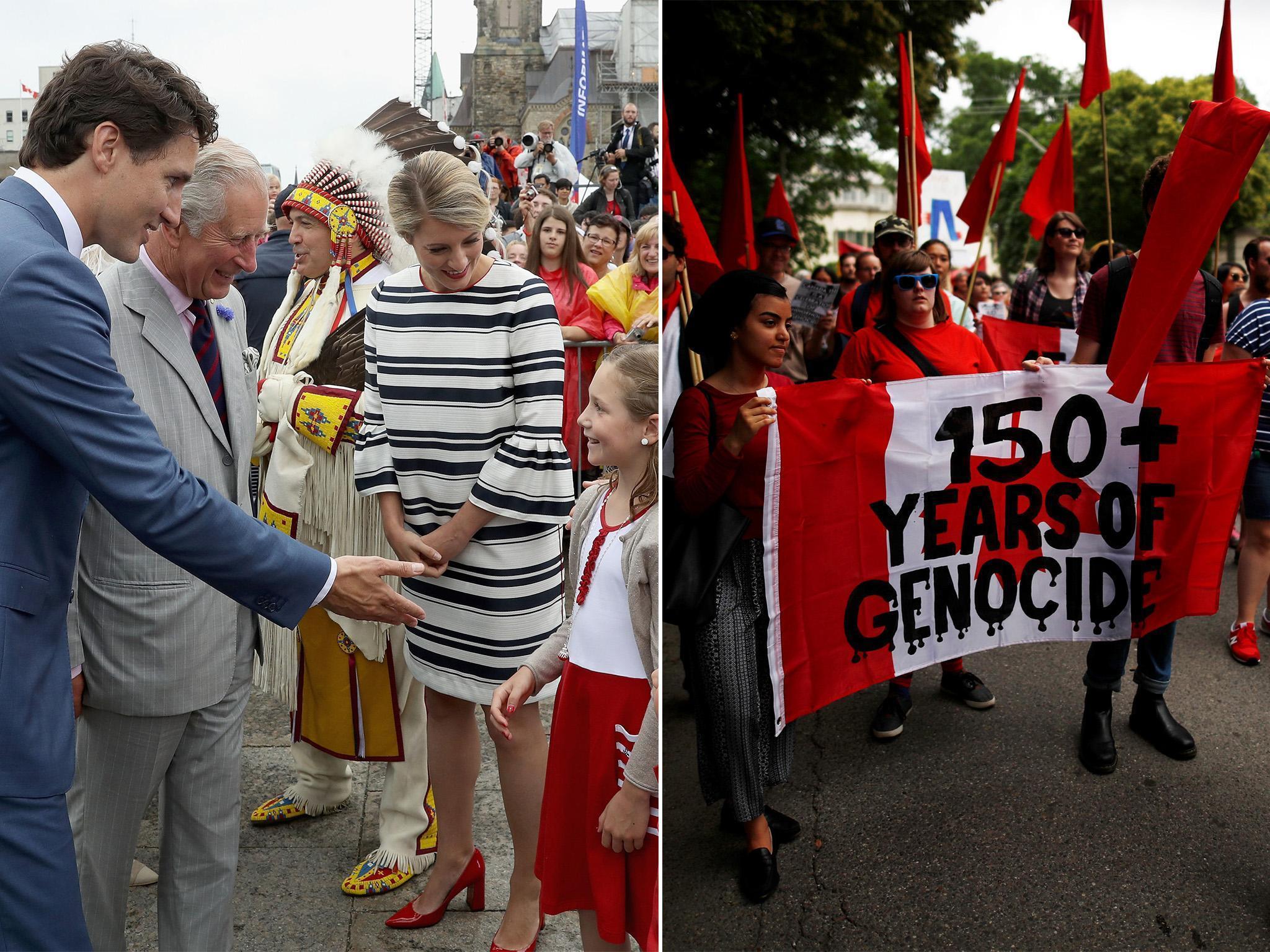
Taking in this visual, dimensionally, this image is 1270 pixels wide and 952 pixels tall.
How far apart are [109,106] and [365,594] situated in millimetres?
909

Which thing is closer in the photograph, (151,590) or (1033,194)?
(151,590)

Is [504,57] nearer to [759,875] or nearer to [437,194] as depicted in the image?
[437,194]

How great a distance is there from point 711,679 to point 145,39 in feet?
7.26

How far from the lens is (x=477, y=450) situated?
8.51 ft

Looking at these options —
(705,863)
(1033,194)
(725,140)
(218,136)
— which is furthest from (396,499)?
(725,140)

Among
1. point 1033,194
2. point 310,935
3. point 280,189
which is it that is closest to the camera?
point 280,189

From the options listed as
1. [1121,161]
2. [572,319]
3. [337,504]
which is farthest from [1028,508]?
[1121,161]

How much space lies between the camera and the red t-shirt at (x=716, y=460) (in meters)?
3.10

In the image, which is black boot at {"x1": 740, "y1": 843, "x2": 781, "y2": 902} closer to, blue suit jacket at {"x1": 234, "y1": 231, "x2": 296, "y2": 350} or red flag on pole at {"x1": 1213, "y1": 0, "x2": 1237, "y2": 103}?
blue suit jacket at {"x1": 234, "y1": 231, "x2": 296, "y2": 350}

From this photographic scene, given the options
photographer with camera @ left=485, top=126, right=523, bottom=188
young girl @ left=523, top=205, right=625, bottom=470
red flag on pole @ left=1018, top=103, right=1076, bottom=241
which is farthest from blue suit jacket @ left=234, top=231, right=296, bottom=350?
red flag on pole @ left=1018, top=103, right=1076, bottom=241

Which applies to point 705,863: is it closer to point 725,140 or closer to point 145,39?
point 145,39

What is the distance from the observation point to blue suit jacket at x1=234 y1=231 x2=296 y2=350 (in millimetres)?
3455

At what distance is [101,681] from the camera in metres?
2.08

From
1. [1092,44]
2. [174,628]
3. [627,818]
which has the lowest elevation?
[627,818]
